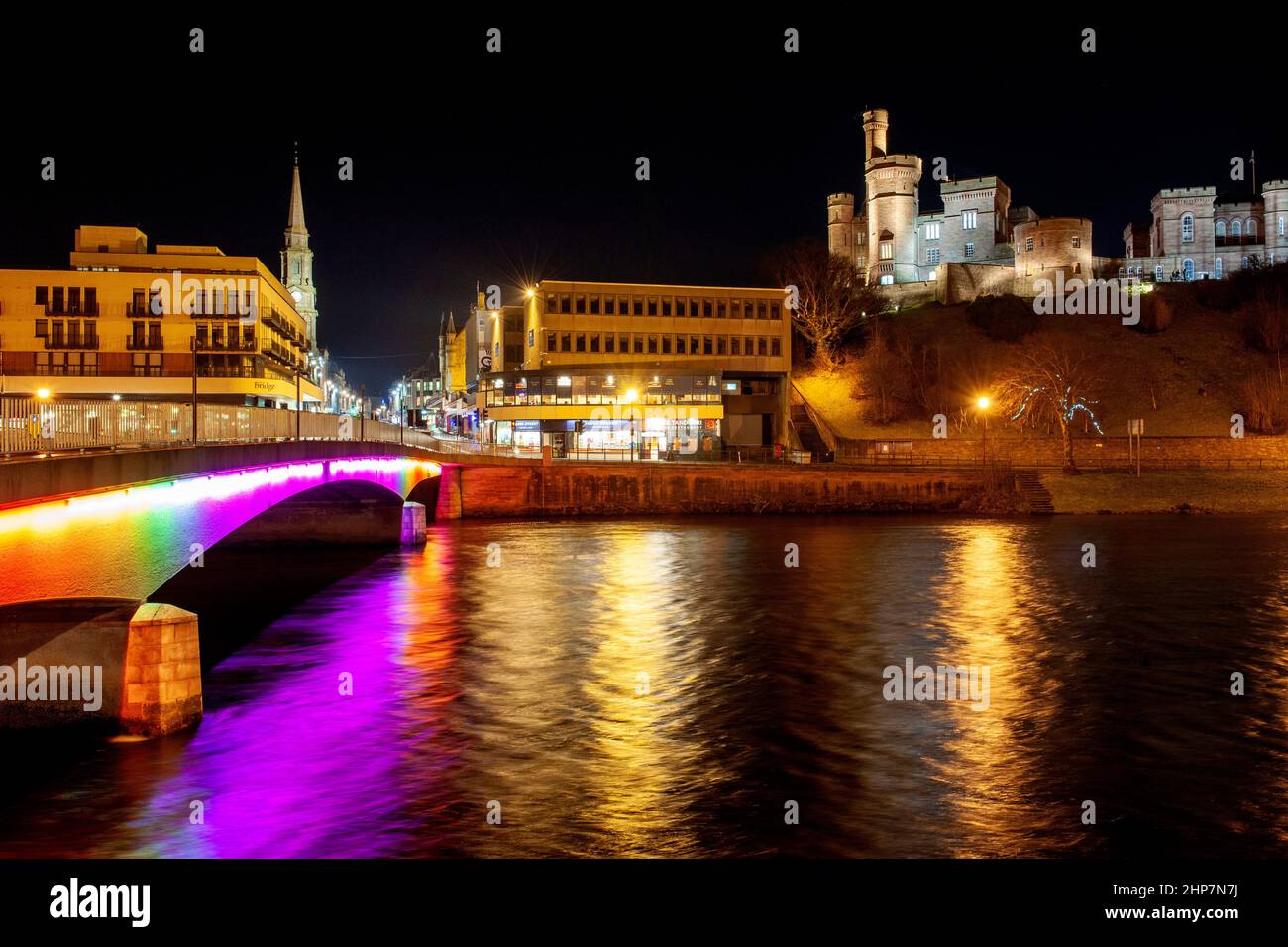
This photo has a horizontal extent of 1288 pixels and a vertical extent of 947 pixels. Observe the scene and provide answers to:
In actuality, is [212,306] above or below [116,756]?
above

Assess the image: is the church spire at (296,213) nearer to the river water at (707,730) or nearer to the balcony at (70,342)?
the balcony at (70,342)

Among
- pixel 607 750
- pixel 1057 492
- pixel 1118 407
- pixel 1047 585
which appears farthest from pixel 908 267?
pixel 607 750

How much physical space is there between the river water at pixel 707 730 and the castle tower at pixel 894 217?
115 m

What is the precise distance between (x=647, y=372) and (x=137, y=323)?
3966 centimetres

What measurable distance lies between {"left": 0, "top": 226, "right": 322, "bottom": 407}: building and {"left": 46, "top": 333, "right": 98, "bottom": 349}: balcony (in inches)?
2.9

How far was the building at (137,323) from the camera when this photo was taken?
8338 cm

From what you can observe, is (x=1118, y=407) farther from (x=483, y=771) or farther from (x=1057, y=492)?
(x=483, y=771)

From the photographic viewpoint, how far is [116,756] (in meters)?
16.8

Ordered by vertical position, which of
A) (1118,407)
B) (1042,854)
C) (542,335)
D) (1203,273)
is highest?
(1203,273)

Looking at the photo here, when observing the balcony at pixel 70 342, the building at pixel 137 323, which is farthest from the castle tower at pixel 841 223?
the balcony at pixel 70 342

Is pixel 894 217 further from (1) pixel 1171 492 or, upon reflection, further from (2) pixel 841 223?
(1) pixel 1171 492

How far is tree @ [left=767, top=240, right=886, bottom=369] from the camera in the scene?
4328 inches

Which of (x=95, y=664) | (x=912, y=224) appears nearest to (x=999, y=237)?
(x=912, y=224)
